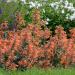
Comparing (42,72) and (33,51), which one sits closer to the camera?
(42,72)

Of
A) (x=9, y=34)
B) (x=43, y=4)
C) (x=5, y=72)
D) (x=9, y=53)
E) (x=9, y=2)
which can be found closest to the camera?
(x=5, y=72)

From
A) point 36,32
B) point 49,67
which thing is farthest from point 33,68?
point 36,32

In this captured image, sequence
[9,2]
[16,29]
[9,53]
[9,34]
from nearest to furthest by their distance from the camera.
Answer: [9,53] → [9,34] → [16,29] → [9,2]

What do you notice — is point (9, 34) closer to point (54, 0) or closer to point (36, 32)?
point (36, 32)

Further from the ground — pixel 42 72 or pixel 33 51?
pixel 33 51

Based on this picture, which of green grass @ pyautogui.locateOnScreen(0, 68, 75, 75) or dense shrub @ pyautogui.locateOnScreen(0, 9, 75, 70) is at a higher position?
dense shrub @ pyautogui.locateOnScreen(0, 9, 75, 70)

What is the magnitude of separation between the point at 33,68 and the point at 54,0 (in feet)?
17.0

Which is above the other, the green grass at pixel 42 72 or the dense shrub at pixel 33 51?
the dense shrub at pixel 33 51

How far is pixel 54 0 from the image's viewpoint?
527 inches

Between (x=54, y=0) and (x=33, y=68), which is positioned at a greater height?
(x=54, y=0)

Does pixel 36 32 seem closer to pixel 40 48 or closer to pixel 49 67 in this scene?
pixel 40 48

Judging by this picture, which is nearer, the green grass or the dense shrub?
the green grass

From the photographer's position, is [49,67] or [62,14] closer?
[49,67]

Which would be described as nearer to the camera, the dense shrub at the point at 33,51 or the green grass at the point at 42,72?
the green grass at the point at 42,72
